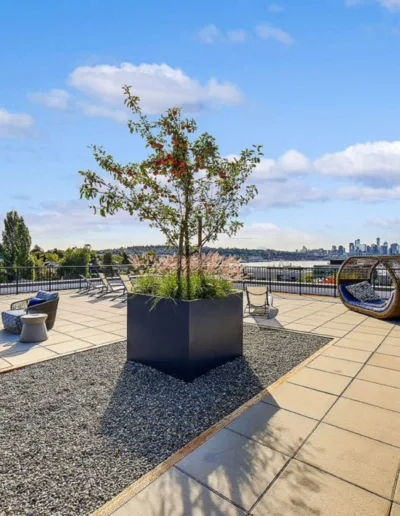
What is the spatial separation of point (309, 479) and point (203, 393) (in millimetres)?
1337

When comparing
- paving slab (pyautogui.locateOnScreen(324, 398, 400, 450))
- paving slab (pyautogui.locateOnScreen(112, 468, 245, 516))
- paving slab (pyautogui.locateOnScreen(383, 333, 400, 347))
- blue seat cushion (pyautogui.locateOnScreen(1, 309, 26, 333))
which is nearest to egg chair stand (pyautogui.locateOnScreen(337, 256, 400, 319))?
paving slab (pyautogui.locateOnScreen(383, 333, 400, 347))

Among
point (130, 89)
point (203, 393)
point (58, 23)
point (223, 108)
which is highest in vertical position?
point (58, 23)

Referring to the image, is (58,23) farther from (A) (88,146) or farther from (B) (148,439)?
(B) (148,439)

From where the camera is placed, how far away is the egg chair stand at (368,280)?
6016mm

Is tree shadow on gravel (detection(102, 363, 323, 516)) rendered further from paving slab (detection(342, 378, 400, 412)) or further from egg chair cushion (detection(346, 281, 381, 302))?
egg chair cushion (detection(346, 281, 381, 302))

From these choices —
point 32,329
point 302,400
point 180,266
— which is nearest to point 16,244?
point 32,329

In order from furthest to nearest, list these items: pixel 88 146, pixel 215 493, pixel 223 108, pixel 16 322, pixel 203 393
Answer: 1. pixel 223 108
2. pixel 16 322
3. pixel 88 146
4. pixel 203 393
5. pixel 215 493

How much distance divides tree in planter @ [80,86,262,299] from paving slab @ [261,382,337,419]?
1368mm

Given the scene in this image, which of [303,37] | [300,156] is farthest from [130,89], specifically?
[300,156]

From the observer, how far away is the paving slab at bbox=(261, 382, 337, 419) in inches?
102

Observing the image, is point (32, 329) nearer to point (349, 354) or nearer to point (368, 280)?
point (349, 354)

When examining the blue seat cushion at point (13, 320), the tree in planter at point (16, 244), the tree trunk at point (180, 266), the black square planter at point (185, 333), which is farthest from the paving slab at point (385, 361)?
the tree in planter at point (16, 244)

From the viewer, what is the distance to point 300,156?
29.7 ft

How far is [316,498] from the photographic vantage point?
5.36 feet
